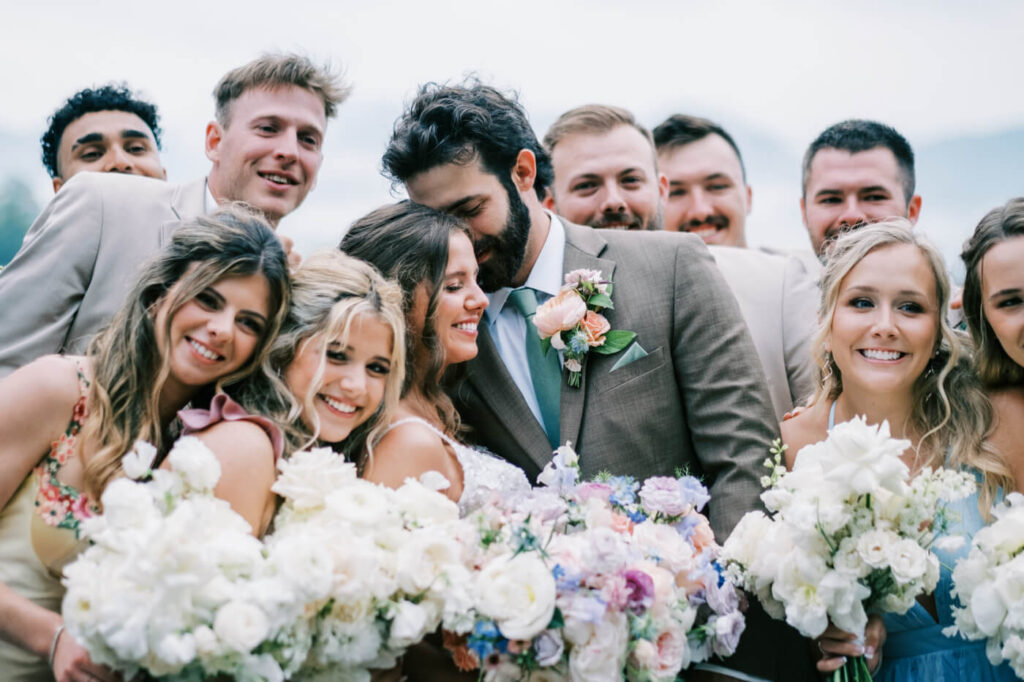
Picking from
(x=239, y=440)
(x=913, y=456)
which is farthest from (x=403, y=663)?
(x=913, y=456)

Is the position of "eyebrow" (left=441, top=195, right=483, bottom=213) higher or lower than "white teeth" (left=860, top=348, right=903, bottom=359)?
higher

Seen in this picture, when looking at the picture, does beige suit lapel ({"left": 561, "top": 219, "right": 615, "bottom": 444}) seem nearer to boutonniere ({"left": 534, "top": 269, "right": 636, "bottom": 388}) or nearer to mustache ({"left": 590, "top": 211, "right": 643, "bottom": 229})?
boutonniere ({"left": 534, "top": 269, "right": 636, "bottom": 388})

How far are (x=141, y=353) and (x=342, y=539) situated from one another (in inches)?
52.5

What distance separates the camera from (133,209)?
205 inches

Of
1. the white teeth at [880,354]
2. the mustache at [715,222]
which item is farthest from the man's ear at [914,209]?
the white teeth at [880,354]

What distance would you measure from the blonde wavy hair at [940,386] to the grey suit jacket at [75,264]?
3609 millimetres

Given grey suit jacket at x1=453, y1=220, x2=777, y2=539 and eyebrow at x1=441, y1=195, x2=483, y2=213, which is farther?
eyebrow at x1=441, y1=195, x2=483, y2=213

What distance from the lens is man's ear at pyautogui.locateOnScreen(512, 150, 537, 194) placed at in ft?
17.3

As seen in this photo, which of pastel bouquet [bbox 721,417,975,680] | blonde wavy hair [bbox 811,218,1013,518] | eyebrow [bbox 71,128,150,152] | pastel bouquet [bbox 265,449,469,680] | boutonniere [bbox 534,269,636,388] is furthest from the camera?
eyebrow [bbox 71,128,150,152]

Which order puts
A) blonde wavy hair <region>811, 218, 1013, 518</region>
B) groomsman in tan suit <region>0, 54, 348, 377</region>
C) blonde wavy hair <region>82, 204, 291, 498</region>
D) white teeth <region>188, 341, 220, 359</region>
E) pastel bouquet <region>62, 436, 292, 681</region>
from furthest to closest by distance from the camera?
1. groomsman in tan suit <region>0, 54, 348, 377</region>
2. blonde wavy hair <region>811, 218, 1013, 518</region>
3. white teeth <region>188, 341, 220, 359</region>
4. blonde wavy hair <region>82, 204, 291, 498</region>
5. pastel bouquet <region>62, 436, 292, 681</region>

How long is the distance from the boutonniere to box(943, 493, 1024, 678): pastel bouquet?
1889mm

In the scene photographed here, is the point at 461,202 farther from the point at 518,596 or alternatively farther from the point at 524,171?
the point at 518,596

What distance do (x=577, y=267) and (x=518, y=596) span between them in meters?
2.45

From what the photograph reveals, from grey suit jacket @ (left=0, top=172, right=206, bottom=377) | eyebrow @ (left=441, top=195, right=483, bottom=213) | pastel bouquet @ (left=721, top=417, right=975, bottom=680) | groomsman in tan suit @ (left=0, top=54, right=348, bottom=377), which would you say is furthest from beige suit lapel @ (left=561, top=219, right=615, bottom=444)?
grey suit jacket @ (left=0, top=172, right=206, bottom=377)
